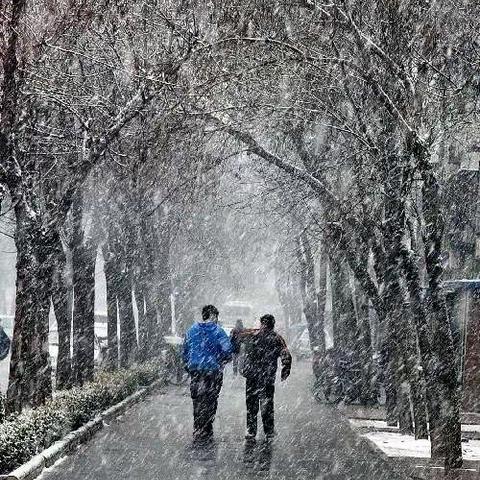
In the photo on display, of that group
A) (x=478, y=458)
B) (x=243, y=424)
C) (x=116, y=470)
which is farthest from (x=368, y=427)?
(x=116, y=470)

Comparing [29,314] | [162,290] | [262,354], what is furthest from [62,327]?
[162,290]

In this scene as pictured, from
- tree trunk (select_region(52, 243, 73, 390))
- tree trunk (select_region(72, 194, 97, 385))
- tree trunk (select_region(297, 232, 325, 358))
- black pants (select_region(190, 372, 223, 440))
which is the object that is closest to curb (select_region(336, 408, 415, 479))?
black pants (select_region(190, 372, 223, 440))

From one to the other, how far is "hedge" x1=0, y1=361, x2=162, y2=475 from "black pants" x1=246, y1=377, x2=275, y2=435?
97.2 inches

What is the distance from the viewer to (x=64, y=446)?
43.5ft

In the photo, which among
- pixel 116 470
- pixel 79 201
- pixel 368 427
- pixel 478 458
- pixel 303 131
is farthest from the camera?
pixel 79 201

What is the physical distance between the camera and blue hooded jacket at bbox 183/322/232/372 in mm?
15156

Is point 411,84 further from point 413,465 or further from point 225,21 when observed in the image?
point 413,465

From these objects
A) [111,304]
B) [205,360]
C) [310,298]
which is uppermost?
[310,298]

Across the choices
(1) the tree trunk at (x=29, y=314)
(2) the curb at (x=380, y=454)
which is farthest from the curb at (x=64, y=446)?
(2) the curb at (x=380, y=454)

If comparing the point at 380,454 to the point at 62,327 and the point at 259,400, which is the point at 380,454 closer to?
the point at 259,400

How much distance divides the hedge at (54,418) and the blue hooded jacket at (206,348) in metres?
1.84

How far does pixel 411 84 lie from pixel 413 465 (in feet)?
15.0

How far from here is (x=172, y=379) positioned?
3316 centimetres

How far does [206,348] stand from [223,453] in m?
1.82
